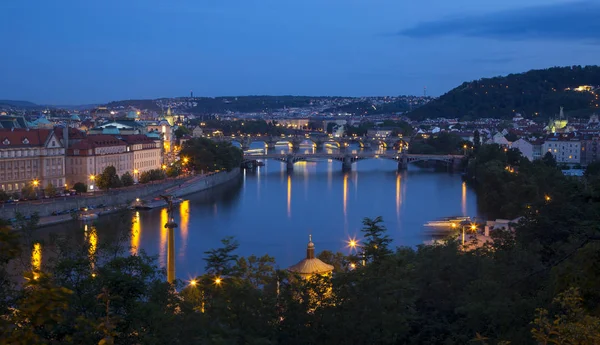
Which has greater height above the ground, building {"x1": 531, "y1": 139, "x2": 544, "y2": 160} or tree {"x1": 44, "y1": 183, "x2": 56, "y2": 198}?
building {"x1": 531, "y1": 139, "x2": 544, "y2": 160}

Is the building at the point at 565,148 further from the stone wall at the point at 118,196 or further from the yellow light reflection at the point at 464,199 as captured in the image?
the stone wall at the point at 118,196

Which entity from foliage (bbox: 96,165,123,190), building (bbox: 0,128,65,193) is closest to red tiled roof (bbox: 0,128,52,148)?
building (bbox: 0,128,65,193)

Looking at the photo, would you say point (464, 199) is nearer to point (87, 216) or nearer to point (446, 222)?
point (446, 222)

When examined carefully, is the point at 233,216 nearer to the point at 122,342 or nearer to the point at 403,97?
the point at 122,342

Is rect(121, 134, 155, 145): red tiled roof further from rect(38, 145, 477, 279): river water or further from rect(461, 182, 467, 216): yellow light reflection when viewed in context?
rect(461, 182, 467, 216): yellow light reflection

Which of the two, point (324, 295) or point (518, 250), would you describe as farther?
point (518, 250)

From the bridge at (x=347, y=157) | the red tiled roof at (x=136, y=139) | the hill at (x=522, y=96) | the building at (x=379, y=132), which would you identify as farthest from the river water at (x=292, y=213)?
the hill at (x=522, y=96)

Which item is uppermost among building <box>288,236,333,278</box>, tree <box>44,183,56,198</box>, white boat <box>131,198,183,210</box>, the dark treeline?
the dark treeline

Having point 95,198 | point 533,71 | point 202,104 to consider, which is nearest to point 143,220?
point 95,198
